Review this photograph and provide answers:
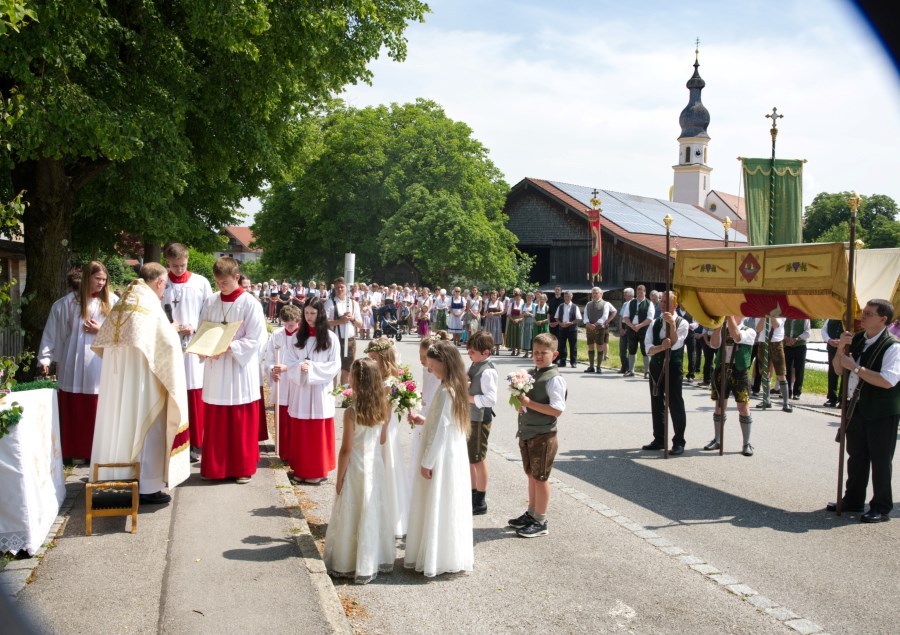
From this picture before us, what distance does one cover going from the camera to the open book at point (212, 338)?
23.0 feet

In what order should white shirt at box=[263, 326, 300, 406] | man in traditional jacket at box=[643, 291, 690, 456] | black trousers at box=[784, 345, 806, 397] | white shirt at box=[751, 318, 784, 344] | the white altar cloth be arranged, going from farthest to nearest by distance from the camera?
1. black trousers at box=[784, 345, 806, 397]
2. white shirt at box=[751, 318, 784, 344]
3. man in traditional jacket at box=[643, 291, 690, 456]
4. white shirt at box=[263, 326, 300, 406]
5. the white altar cloth

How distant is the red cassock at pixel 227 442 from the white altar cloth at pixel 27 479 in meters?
1.50

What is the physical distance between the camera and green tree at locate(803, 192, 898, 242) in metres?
76.1

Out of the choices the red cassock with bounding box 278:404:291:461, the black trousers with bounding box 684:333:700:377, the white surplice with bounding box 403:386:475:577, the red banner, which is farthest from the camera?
the red banner

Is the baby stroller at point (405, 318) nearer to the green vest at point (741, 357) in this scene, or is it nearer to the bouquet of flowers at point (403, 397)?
the green vest at point (741, 357)

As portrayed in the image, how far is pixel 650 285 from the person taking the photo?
41375 mm

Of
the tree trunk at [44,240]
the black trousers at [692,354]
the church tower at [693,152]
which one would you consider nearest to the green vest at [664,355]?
the black trousers at [692,354]

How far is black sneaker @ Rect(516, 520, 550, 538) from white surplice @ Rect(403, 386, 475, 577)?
95 cm

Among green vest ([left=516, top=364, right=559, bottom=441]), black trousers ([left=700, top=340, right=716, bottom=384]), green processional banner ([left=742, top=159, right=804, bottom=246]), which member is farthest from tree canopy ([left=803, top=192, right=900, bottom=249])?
green vest ([left=516, top=364, right=559, bottom=441])

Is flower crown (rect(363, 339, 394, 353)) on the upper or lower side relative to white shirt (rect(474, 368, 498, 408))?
upper

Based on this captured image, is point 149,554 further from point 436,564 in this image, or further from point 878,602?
point 878,602

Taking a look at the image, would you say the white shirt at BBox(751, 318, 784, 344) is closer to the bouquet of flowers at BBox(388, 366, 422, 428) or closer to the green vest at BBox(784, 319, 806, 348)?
the green vest at BBox(784, 319, 806, 348)

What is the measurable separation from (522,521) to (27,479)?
148 inches

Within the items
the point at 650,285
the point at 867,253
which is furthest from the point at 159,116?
the point at 650,285
